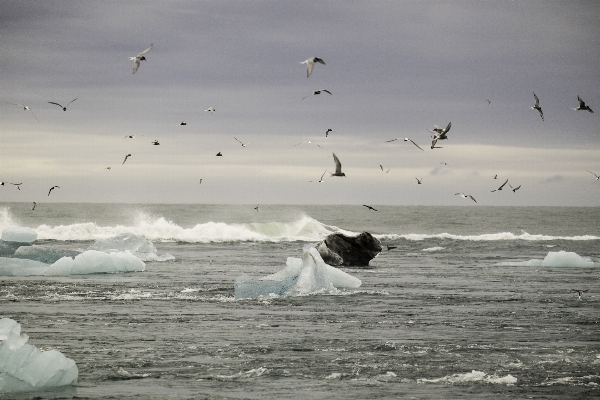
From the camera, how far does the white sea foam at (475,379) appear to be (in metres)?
13.1

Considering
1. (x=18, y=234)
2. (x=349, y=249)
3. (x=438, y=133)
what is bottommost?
(x=18, y=234)

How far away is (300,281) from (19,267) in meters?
12.5

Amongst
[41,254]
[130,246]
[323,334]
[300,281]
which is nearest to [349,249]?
[130,246]

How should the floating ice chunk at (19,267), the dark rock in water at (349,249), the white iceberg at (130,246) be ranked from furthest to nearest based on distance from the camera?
the white iceberg at (130,246) < the dark rock in water at (349,249) < the floating ice chunk at (19,267)

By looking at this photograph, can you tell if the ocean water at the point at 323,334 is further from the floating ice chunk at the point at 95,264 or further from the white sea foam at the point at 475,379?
the floating ice chunk at the point at 95,264

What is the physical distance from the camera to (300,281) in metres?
24.1

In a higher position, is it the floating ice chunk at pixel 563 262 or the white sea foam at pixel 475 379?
the floating ice chunk at pixel 563 262

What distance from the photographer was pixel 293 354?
1505cm

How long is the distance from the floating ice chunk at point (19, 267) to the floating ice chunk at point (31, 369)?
695 inches

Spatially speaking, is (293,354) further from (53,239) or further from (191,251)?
(53,239)

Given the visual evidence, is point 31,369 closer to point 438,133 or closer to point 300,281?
point 300,281

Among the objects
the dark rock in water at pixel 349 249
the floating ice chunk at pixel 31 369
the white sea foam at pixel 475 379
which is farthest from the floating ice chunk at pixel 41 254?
the white sea foam at pixel 475 379

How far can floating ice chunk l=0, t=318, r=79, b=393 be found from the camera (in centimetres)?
1234

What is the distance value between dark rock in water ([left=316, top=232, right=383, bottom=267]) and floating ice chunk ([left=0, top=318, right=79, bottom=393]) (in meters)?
23.1
